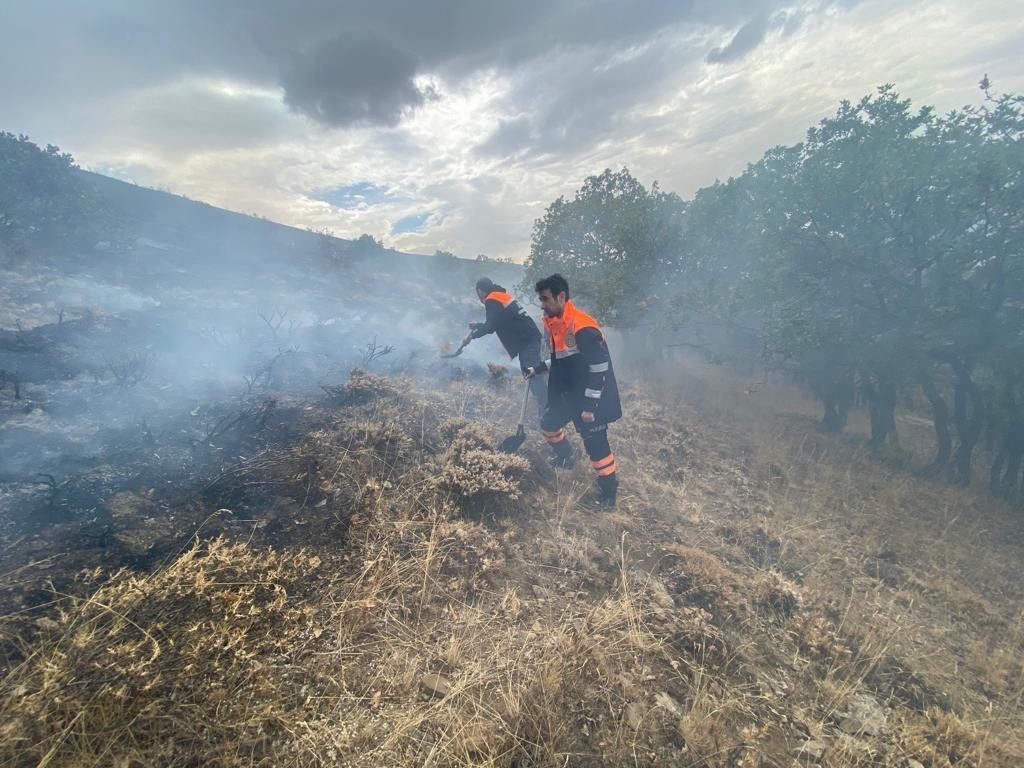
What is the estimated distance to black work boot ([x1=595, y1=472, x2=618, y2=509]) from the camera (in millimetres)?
4902

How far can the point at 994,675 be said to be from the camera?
130 inches

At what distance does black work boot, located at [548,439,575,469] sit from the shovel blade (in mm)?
475

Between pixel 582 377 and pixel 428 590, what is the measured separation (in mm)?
2940

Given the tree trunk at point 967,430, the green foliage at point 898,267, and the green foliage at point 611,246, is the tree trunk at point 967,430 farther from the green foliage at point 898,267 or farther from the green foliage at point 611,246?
the green foliage at point 611,246

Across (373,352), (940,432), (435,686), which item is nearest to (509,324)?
(373,352)

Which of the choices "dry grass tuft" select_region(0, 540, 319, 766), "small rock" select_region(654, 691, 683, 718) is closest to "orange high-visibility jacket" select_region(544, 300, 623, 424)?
"small rock" select_region(654, 691, 683, 718)

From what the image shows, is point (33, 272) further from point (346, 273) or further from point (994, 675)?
point (994, 675)

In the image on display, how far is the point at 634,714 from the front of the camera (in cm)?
233

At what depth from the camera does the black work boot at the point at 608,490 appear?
193 inches

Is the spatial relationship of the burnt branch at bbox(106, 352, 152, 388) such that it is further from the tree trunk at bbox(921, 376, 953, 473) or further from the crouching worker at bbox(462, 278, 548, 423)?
the tree trunk at bbox(921, 376, 953, 473)

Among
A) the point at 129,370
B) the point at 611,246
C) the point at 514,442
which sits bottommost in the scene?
the point at 514,442

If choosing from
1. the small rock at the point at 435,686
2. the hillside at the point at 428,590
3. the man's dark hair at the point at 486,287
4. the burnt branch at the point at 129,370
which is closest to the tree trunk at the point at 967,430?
the hillside at the point at 428,590

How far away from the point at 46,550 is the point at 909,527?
33.5 ft

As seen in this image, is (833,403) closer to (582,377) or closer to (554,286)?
(582,377)
